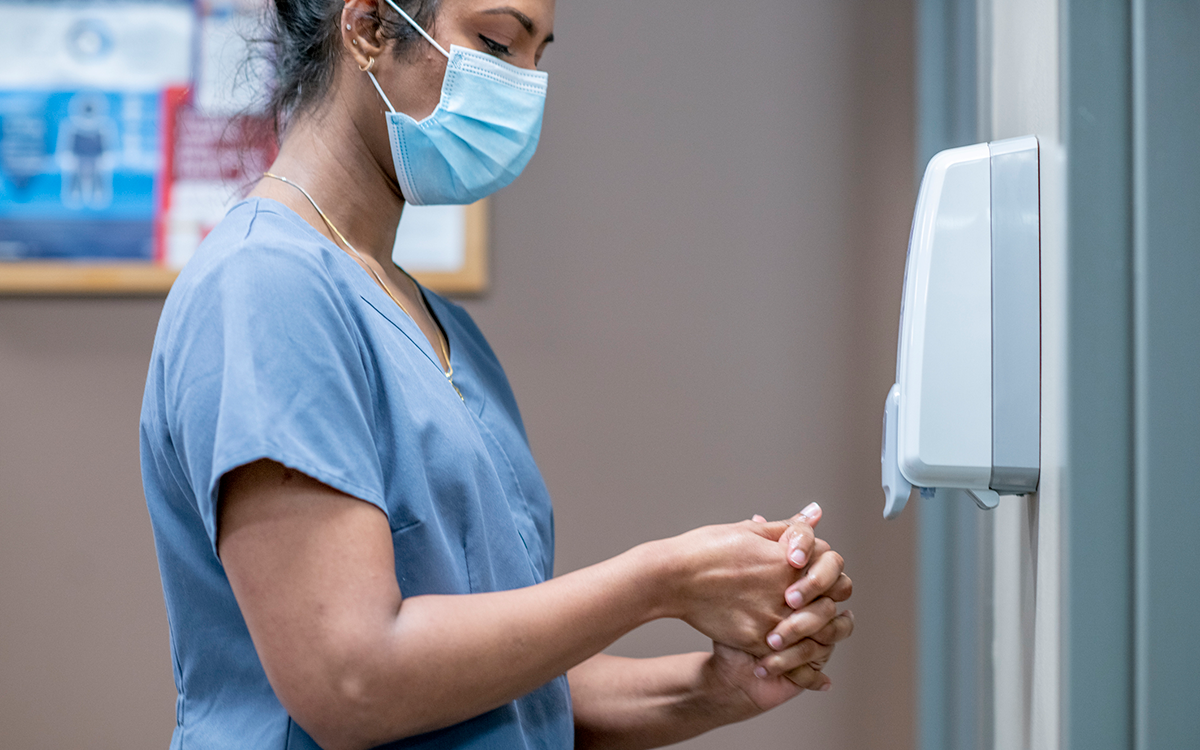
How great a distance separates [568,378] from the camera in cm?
132

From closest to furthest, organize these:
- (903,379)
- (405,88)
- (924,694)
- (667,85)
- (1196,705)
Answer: (1196,705) < (903,379) < (405,88) < (924,694) < (667,85)

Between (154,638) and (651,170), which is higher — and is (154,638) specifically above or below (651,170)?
below

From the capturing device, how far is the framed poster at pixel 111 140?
4.30ft

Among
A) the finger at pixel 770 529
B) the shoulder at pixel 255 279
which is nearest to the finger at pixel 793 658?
the finger at pixel 770 529

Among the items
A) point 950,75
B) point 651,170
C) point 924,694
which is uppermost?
point 950,75

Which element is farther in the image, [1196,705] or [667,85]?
[667,85]

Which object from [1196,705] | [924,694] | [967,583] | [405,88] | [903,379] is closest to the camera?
[1196,705]

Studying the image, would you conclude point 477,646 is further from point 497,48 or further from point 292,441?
point 497,48

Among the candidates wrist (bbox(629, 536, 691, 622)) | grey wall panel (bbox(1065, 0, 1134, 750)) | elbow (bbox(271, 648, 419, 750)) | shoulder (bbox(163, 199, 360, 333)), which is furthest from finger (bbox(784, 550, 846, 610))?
shoulder (bbox(163, 199, 360, 333))

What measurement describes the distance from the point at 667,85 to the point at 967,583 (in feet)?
2.84

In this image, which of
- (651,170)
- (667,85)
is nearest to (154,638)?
(651,170)

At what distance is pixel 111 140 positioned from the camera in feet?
4.31

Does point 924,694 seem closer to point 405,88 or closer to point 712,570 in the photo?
point 712,570

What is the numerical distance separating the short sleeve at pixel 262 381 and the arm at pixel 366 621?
0.02 metres
